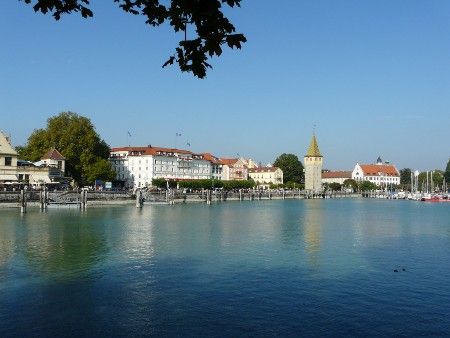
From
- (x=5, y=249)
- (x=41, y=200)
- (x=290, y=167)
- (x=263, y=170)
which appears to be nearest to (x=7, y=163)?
(x=41, y=200)

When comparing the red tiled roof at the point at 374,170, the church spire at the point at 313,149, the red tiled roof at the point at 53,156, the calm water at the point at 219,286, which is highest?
the church spire at the point at 313,149

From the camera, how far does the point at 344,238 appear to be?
32406 millimetres

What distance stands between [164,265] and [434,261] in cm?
1271

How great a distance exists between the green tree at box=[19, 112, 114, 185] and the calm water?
4673 cm

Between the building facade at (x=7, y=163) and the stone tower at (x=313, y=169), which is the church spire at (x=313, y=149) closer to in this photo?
the stone tower at (x=313, y=169)

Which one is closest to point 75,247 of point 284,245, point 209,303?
point 284,245

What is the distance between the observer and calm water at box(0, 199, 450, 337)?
1281 cm

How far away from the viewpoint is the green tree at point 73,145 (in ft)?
250

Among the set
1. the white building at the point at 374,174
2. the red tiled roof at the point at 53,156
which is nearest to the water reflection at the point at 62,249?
the red tiled roof at the point at 53,156

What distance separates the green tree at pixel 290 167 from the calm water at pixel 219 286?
124736 millimetres

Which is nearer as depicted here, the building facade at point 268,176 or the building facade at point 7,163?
the building facade at point 7,163

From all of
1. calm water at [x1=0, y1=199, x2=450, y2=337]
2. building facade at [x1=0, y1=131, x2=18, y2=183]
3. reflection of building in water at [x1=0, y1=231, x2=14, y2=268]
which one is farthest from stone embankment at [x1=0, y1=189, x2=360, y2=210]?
calm water at [x1=0, y1=199, x2=450, y2=337]

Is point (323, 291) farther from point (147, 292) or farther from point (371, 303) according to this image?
point (147, 292)

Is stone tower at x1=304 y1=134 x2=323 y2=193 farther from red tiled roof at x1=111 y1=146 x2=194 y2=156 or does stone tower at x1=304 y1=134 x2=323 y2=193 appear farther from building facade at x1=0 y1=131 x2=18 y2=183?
building facade at x1=0 y1=131 x2=18 y2=183
